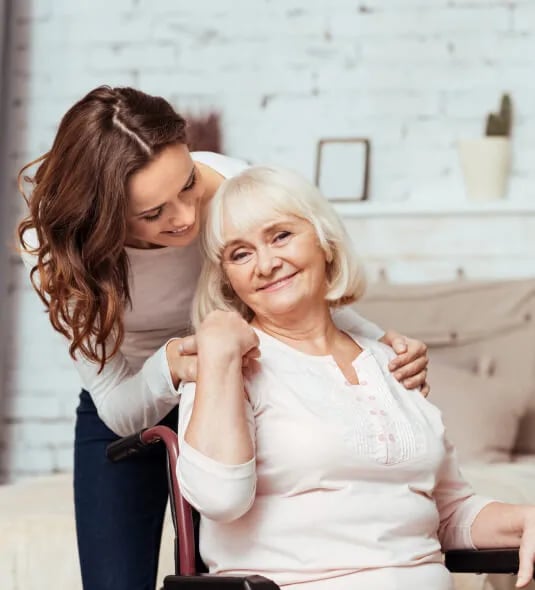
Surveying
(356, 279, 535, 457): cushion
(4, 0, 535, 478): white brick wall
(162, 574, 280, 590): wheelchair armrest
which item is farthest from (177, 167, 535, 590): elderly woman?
(4, 0, 535, 478): white brick wall

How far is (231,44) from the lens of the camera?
3.73 metres

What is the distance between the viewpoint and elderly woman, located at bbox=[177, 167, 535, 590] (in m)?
1.50

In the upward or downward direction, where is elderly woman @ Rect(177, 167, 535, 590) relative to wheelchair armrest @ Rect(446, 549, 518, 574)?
upward

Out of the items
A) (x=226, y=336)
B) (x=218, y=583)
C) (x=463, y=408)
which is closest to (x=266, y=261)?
(x=226, y=336)

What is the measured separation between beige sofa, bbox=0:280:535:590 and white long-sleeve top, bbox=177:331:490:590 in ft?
2.31

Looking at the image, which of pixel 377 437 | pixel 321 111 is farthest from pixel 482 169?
pixel 377 437

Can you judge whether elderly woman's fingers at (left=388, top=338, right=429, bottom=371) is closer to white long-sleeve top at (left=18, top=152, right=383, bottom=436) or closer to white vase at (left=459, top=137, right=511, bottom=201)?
white long-sleeve top at (left=18, top=152, right=383, bottom=436)

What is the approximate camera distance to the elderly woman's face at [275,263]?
1688 mm

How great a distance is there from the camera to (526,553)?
156cm

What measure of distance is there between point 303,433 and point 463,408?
149 centimetres

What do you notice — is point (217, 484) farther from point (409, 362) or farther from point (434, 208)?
point (434, 208)

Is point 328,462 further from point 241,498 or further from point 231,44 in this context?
point 231,44

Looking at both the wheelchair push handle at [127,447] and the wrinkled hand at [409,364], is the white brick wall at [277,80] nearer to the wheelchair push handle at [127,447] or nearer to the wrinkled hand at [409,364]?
the wrinkled hand at [409,364]

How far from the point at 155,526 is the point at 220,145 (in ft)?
6.47
